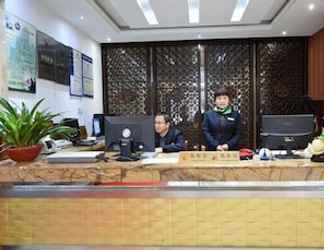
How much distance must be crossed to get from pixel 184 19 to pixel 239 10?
3.03ft

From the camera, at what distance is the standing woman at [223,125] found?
4219 mm

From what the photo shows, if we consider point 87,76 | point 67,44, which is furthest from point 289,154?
point 87,76

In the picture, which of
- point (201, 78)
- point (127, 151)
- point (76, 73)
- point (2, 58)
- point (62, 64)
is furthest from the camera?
point (201, 78)

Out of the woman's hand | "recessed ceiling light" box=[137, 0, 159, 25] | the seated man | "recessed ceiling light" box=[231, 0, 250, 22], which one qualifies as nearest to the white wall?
"recessed ceiling light" box=[137, 0, 159, 25]

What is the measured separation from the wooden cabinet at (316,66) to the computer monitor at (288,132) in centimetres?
423

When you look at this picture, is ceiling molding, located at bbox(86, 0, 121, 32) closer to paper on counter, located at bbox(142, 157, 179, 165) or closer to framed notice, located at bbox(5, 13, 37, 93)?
framed notice, located at bbox(5, 13, 37, 93)

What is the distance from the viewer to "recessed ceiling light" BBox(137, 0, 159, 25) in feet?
17.4

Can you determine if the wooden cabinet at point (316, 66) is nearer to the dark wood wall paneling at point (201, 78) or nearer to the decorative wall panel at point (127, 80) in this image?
the dark wood wall paneling at point (201, 78)

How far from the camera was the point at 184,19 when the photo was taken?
20.4ft

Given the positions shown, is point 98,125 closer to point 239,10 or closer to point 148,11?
point 148,11

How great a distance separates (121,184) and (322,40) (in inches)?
221

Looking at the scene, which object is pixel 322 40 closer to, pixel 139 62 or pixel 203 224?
pixel 139 62

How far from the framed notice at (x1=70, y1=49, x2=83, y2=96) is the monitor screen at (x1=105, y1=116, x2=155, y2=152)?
3211mm

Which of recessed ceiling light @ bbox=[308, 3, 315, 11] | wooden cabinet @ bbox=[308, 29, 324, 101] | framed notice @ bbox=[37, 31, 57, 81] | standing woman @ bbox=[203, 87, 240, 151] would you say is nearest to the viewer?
standing woman @ bbox=[203, 87, 240, 151]
